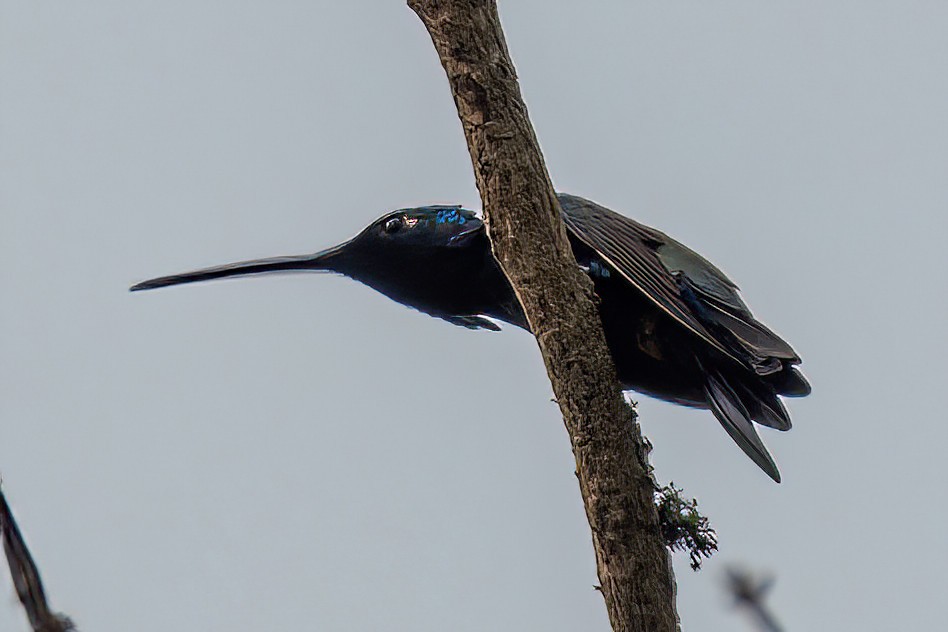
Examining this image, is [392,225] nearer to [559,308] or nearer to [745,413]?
[559,308]

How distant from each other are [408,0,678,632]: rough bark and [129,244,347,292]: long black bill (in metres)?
1.12

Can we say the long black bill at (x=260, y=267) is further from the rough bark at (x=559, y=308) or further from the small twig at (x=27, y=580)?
the small twig at (x=27, y=580)

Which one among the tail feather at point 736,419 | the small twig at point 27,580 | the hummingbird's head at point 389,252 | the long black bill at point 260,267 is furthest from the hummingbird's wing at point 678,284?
the small twig at point 27,580

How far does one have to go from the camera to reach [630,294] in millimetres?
4074

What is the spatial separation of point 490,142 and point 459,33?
0.31 m

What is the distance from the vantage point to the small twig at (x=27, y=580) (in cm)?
122

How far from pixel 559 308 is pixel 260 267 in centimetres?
143

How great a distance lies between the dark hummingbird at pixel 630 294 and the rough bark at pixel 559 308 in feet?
1.46

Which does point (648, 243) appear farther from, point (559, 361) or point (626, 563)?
point (626, 563)

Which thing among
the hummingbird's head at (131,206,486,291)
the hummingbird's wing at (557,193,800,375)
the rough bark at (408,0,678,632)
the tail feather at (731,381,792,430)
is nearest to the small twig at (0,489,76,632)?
the rough bark at (408,0,678,632)

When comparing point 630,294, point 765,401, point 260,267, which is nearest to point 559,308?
point 630,294

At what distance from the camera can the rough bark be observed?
3.43m

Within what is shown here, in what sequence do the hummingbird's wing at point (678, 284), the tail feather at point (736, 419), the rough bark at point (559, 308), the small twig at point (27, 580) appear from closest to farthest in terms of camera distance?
1. the small twig at point (27, 580)
2. the rough bark at point (559, 308)
3. the tail feather at point (736, 419)
4. the hummingbird's wing at point (678, 284)

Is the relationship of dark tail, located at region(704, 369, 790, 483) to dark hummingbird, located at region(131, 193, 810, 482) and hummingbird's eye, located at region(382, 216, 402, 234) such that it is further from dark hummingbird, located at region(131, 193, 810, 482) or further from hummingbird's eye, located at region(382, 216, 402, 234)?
hummingbird's eye, located at region(382, 216, 402, 234)
